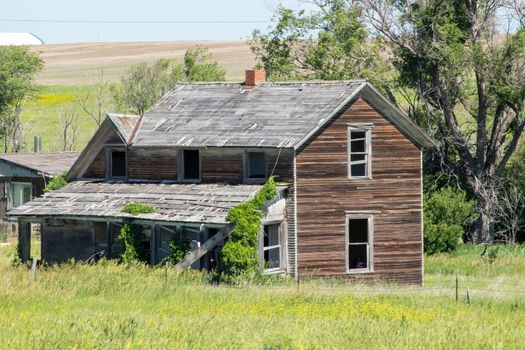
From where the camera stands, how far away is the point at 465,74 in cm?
4519

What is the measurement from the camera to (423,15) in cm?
4422

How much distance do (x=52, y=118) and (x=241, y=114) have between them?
60461mm

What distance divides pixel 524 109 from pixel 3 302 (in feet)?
93.3

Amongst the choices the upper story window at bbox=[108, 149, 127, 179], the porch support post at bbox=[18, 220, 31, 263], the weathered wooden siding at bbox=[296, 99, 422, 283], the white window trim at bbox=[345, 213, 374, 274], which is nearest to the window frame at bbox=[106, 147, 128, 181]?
the upper story window at bbox=[108, 149, 127, 179]

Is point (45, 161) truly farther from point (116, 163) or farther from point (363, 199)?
point (363, 199)

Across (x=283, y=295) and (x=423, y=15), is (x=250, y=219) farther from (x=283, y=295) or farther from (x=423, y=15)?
(x=423, y=15)

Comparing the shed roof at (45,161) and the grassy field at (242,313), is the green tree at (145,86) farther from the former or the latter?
the grassy field at (242,313)

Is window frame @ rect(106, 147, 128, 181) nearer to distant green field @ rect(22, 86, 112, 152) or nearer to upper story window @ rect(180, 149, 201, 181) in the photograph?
upper story window @ rect(180, 149, 201, 181)

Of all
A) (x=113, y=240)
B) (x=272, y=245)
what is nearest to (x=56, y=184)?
(x=113, y=240)

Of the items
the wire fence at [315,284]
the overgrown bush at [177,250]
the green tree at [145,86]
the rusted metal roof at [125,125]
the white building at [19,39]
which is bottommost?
the wire fence at [315,284]

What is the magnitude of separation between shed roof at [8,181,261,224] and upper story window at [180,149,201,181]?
65 cm

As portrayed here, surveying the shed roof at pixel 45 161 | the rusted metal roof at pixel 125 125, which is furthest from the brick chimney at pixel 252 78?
the shed roof at pixel 45 161

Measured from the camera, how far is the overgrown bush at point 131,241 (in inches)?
1281

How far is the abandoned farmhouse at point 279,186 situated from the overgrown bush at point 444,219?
5685 mm
